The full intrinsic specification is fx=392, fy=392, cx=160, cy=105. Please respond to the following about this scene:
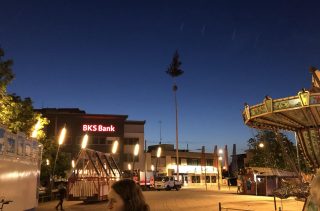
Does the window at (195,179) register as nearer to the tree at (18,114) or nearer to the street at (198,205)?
the tree at (18,114)

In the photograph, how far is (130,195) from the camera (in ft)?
10.4

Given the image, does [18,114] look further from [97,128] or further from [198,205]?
[97,128]

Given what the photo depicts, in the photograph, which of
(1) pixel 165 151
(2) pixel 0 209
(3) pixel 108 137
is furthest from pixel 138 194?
(1) pixel 165 151

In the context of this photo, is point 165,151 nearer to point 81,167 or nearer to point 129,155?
point 129,155

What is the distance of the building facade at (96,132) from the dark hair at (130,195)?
69.2m

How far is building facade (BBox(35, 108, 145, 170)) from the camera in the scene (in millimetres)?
72188

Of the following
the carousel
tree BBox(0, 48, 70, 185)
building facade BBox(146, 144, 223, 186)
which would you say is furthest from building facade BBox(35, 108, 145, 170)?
the carousel

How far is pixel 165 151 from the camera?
271 feet

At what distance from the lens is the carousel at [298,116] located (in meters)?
18.6

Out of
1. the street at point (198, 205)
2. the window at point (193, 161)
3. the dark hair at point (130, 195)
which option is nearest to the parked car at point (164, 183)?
the street at point (198, 205)

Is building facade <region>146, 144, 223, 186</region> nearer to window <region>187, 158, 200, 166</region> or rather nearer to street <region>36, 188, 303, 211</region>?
window <region>187, 158, 200, 166</region>

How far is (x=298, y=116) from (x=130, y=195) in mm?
19273

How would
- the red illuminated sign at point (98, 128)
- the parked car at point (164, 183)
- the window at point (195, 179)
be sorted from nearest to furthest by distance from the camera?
the parked car at point (164, 183), the red illuminated sign at point (98, 128), the window at point (195, 179)

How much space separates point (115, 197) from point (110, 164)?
2796 centimetres
